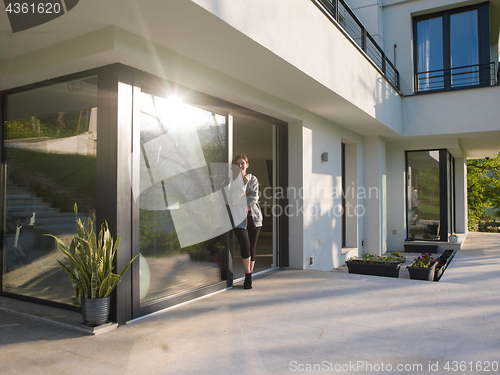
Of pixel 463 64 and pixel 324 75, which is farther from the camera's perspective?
pixel 463 64

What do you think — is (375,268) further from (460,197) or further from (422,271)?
(460,197)

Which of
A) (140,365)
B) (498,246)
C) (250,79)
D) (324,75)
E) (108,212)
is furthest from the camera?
(498,246)

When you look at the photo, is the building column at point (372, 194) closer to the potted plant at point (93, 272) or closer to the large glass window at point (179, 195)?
the large glass window at point (179, 195)

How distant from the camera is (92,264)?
3.00 m

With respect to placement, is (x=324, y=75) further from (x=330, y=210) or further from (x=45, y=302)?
(x=45, y=302)

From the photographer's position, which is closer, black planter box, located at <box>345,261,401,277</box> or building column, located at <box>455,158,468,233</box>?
black planter box, located at <box>345,261,401,277</box>

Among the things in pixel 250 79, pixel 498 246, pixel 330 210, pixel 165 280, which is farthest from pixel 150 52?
pixel 498 246

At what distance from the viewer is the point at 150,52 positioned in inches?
132

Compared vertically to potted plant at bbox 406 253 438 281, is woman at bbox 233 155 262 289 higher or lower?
higher

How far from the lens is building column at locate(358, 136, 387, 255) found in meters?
8.66

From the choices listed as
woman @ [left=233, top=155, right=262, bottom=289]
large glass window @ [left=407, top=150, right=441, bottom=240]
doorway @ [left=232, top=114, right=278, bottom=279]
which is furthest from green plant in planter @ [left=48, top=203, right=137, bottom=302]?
large glass window @ [left=407, top=150, right=441, bottom=240]

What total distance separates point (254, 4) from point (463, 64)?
25.1ft

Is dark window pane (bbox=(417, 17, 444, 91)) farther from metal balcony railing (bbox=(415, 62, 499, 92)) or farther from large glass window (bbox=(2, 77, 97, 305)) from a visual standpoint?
large glass window (bbox=(2, 77, 97, 305))

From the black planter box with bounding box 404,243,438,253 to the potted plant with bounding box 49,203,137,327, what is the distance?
7.81 metres
